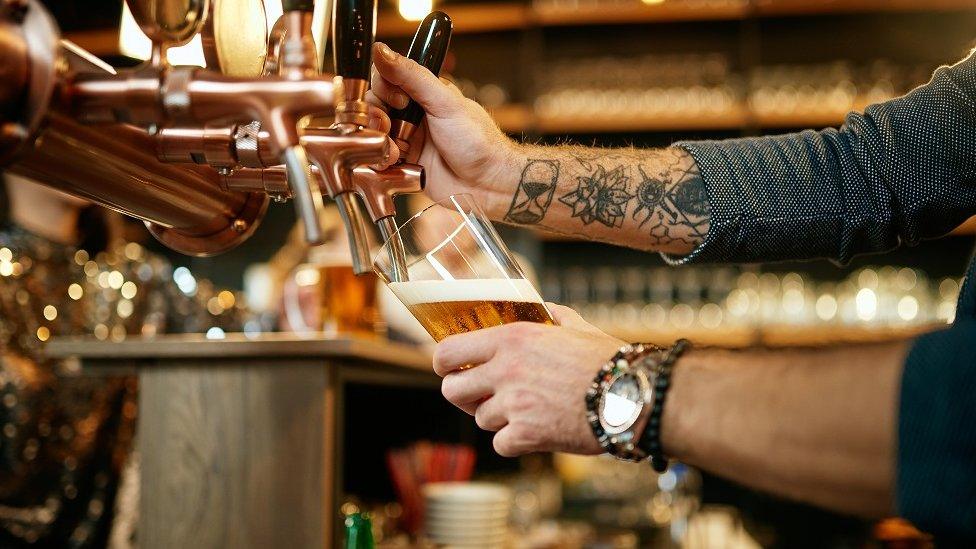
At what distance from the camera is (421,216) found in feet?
3.01

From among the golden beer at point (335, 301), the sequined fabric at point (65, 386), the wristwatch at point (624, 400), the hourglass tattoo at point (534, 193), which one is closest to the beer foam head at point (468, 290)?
the wristwatch at point (624, 400)

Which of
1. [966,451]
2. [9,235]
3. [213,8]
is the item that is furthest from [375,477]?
[966,451]

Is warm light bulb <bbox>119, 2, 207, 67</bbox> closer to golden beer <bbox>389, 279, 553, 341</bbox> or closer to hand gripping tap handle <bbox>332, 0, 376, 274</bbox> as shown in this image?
hand gripping tap handle <bbox>332, 0, 376, 274</bbox>

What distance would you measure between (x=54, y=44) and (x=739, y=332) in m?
3.59

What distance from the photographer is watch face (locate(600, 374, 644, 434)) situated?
0.74 meters

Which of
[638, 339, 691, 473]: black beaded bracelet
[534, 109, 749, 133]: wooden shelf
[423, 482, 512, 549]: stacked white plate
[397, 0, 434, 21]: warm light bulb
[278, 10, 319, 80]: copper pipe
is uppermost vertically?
[397, 0, 434, 21]: warm light bulb

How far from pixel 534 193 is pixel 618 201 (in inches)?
4.5

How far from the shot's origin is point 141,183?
2.48ft

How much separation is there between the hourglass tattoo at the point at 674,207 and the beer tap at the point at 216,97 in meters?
0.67

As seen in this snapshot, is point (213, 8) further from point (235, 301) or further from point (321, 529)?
point (235, 301)

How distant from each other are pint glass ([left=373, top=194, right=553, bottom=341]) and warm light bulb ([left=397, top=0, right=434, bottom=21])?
3.38 meters

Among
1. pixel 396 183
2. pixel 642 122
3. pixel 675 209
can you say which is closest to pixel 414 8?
pixel 642 122

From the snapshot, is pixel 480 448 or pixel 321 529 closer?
pixel 321 529

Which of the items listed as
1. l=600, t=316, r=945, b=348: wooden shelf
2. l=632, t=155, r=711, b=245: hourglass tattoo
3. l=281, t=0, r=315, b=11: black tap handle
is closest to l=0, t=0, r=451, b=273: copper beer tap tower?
l=281, t=0, r=315, b=11: black tap handle
